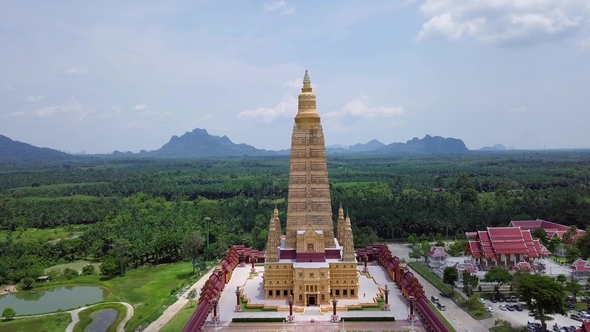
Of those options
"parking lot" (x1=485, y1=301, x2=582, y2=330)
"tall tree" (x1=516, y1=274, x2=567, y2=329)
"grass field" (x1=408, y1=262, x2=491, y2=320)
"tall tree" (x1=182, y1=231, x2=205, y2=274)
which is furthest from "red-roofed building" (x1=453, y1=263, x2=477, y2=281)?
"tall tree" (x1=182, y1=231, x2=205, y2=274)

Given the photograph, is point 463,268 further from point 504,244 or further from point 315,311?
point 315,311


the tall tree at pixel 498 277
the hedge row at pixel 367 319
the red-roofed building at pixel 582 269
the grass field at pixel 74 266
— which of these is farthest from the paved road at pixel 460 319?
the grass field at pixel 74 266

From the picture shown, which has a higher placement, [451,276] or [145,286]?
[451,276]

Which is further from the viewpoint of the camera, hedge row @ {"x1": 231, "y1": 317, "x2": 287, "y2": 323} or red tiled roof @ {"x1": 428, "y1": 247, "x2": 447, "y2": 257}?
red tiled roof @ {"x1": 428, "y1": 247, "x2": 447, "y2": 257}

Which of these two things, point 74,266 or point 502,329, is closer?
point 502,329

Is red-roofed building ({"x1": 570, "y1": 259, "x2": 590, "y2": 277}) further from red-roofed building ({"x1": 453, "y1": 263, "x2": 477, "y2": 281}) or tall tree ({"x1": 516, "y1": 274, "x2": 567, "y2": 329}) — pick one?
tall tree ({"x1": 516, "y1": 274, "x2": 567, "y2": 329})

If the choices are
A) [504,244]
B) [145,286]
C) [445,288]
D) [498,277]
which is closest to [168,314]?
[145,286]
